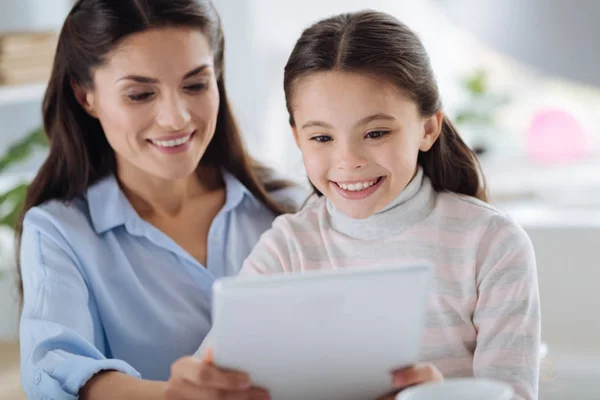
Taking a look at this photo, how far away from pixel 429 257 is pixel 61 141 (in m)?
0.86

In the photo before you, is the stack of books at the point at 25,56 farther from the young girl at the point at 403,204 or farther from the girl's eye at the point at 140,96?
the young girl at the point at 403,204

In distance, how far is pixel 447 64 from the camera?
370cm

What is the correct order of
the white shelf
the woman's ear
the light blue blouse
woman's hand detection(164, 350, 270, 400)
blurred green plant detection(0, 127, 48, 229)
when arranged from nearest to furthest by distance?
woman's hand detection(164, 350, 270, 400) → the light blue blouse → the woman's ear → blurred green plant detection(0, 127, 48, 229) → the white shelf

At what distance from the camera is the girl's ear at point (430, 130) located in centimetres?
141

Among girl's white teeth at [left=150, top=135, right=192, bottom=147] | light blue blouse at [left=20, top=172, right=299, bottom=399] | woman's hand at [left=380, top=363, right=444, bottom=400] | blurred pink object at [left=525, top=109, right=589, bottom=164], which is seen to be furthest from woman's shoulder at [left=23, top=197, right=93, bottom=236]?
blurred pink object at [left=525, top=109, right=589, bottom=164]

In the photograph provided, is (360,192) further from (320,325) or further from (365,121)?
(320,325)

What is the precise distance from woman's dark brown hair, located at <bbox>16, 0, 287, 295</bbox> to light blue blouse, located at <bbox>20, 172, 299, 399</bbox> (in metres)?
0.06

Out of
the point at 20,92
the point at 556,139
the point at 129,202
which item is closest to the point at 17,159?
the point at 20,92

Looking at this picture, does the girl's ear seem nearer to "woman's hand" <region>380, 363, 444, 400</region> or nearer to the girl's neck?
the girl's neck

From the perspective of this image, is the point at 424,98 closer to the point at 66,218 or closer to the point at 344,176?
the point at 344,176

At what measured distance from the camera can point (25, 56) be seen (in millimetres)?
2740

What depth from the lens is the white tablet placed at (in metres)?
0.94

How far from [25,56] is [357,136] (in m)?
1.78

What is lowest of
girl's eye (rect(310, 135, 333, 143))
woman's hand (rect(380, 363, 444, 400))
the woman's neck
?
woman's hand (rect(380, 363, 444, 400))
